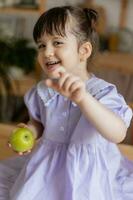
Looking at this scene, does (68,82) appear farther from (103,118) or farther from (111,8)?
(111,8)

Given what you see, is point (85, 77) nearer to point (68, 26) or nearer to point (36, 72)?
point (68, 26)

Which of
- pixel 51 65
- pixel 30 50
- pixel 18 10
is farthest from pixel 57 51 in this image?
pixel 18 10

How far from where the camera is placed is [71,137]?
0.92 metres

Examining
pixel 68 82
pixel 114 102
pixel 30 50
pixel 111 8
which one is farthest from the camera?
pixel 111 8

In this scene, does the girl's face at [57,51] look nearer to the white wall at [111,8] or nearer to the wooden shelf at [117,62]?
the wooden shelf at [117,62]

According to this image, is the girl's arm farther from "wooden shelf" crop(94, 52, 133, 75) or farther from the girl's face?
→ "wooden shelf" crop(94, 52, 133, 75)

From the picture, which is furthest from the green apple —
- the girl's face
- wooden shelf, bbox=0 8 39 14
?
wooden shelf, bbox=0 8 39 14

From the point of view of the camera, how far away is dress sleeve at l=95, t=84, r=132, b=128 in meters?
0.86

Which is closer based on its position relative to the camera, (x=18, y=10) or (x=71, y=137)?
(x=71, y=137)

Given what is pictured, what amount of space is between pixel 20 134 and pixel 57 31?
0.24 metres

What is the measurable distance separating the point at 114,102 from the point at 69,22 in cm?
20

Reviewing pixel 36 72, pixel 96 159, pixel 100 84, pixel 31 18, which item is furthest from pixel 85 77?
pixel 31 18

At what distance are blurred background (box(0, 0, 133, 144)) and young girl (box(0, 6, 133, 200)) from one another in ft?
5.16

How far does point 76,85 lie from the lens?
75 cm
